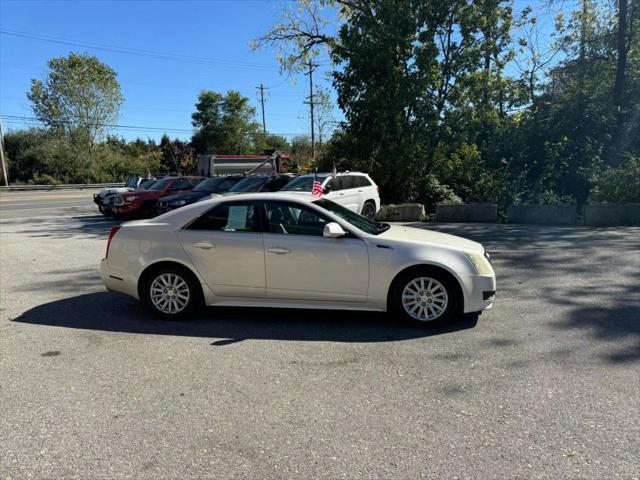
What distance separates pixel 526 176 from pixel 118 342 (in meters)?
17.6

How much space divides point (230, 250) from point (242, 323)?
0.85 metres

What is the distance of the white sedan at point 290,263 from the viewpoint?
5.16 metres

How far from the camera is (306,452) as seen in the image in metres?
2.97

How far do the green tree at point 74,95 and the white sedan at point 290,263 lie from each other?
164 ft

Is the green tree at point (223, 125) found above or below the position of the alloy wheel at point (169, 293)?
above

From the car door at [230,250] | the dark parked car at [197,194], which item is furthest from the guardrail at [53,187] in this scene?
the car door at [230,250]

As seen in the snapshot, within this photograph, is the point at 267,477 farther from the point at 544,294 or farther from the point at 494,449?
the point at 544,294

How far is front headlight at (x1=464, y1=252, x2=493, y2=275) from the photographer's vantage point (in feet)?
16.9

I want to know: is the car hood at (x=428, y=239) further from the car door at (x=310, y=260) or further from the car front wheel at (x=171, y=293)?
the car front wheel at (x=171, y=293)

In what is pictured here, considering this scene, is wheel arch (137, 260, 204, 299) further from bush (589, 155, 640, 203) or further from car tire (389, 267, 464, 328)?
bush (589, 155, 640, 203)

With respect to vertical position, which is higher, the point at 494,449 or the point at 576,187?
the point at 576,187

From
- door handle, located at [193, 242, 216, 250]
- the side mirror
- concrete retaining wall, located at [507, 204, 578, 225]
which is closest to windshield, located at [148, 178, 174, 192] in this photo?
concrete retaining wall, located at [507, 204, 578, 225]

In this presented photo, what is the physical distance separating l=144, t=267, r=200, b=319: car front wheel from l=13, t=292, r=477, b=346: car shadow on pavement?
128mm

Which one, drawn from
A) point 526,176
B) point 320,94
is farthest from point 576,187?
point 320,94
